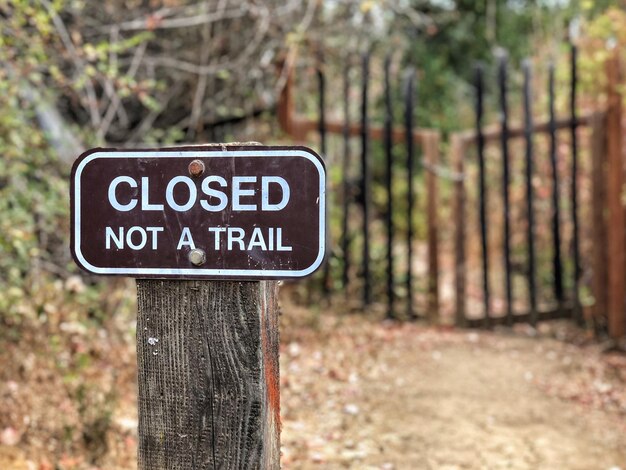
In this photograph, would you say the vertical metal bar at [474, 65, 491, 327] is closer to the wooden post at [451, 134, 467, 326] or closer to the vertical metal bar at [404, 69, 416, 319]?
the wooden post at [451, 134, 467, 326]

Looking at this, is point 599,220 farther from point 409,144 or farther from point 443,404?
point 443,404

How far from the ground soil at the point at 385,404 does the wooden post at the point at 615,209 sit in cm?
32

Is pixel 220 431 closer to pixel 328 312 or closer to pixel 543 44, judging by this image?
pixel 328 312

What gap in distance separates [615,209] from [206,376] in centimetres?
485

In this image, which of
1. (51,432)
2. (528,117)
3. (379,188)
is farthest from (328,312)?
(379,188)

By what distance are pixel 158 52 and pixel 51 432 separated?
158 inches

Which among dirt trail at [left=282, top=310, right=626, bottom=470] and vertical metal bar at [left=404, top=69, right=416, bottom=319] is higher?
vertical metal bar at [left=404, top=69, right=416, bottom=319]

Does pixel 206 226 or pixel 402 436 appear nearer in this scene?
pixel 206 226

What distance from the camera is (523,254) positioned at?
999cm

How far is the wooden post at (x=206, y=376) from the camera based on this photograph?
1.62 meters

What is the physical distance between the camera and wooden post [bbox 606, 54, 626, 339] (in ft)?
18.7

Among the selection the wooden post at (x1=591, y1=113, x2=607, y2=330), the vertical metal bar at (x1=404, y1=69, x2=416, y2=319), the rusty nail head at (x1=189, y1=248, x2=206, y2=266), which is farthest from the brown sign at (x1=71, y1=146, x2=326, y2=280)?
the wooden post at (x1=591, y1=113, x2=607, y2=330)

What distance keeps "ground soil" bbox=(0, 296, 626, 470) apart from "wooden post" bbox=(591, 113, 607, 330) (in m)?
0.41

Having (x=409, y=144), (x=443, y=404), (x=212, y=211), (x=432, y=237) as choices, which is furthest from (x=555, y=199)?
(x=212, y=211)
